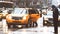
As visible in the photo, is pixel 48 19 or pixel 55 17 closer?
pixel 55 17

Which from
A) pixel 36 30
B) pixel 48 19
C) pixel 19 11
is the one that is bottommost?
pixel 36 30

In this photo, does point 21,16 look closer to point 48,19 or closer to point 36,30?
point 36,30

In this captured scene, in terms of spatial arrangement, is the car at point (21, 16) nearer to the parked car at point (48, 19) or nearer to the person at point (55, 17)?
the parked car at point (48, 19)

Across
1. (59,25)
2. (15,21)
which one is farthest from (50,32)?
(15,21)

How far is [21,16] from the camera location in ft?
21.6

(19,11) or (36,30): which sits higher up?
(19,11)

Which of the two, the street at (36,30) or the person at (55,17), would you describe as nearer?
the person at (55,17)

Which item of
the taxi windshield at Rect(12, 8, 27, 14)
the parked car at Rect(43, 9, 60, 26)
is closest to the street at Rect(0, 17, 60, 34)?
the parked car at Rect(43, 9, 60, 26)

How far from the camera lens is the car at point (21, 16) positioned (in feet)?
21.5

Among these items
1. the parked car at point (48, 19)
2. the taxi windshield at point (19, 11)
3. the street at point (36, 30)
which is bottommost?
the street at point (36, 30)

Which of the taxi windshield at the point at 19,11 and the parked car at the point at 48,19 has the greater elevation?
the taxi windshield at the point at 19,11

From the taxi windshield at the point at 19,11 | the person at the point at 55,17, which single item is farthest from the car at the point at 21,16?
the person at the point at 55,17

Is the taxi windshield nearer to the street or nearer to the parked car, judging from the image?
the street

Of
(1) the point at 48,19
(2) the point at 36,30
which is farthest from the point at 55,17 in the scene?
(2) the point at 36,30
